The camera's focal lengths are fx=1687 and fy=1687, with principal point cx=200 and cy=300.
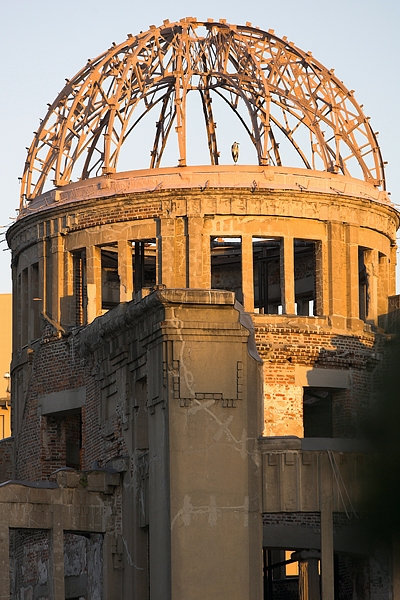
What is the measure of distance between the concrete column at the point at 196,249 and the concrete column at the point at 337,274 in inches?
130

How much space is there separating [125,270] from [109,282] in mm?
4802


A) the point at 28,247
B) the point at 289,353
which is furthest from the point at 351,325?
the point at 28,247

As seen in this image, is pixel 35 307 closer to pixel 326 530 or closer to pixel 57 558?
pixel 57 558

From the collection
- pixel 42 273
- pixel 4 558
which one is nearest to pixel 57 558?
pixel 4 558

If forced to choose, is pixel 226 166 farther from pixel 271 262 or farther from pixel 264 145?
pixel 271 262

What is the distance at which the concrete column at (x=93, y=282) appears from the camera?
140 ft

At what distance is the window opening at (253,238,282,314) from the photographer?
46125 mm

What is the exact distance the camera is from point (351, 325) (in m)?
42.3

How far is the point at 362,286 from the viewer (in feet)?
150

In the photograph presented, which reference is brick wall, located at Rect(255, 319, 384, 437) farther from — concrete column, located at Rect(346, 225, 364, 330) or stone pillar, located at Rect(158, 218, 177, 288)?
stone pillar, located at Rect(158, 218, 177, 288)

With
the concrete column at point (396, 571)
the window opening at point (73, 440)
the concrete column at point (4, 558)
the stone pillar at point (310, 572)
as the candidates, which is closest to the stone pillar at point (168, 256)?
the window opening at point (73, 440)

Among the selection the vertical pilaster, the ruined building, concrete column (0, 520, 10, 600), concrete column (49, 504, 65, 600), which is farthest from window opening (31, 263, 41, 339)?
concrete column (0, 520, 10, 600)

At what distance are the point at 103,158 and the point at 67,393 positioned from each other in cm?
605

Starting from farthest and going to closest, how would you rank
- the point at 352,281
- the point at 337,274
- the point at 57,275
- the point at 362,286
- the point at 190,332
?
the point at 362,286, the point at 57,275, the point at 352,281, the point at 337,274, the point at 190,332
